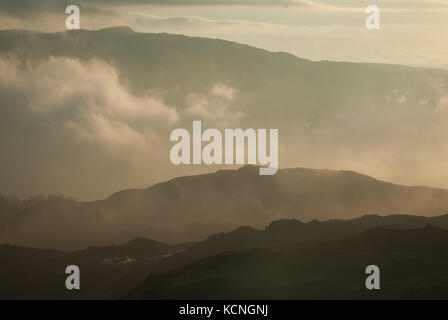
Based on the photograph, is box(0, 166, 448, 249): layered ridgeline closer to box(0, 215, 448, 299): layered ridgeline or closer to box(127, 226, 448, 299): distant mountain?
box(0, 215, 448, 299): layered ridgeline

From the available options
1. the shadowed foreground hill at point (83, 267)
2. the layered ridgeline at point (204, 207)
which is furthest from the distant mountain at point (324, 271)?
the shadowed foreground hill at point (83, 267)

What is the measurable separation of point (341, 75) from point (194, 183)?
21568 millimetres

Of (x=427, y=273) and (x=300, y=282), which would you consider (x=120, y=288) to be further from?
(x=427, y=273)

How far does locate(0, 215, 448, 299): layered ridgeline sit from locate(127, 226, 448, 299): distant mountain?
0.32 feet

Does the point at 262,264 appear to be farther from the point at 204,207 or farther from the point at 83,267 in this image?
the point at 204,207

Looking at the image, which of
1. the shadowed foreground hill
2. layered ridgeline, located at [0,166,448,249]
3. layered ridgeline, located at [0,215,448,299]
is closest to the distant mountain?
layered ridgeline, located at [0,215,448,299]

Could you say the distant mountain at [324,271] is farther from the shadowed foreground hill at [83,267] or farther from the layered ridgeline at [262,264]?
the shadowed foreground hill at [83,267]

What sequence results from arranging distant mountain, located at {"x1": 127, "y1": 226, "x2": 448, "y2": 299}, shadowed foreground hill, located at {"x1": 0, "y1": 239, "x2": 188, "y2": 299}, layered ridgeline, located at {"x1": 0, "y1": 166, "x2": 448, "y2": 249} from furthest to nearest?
1. layered ridgeline, located at {"x1": 0, "y1": 166, "x2": 448, "y2": 249}
2. shadowed foreground hill, located at {"x1": 0, "y1": 239, "x2": 188, "y2": 299}
3. distant mountain, located at {"x1": 127, "y1": 226, "x2": 448, "y2": 299}

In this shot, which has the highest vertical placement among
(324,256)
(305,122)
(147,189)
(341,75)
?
(341,75)

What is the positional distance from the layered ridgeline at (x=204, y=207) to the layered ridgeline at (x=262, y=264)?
1418 millimetres

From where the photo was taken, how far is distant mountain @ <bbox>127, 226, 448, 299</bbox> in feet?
169

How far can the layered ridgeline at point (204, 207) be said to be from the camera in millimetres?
72250

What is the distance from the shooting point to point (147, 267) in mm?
72625

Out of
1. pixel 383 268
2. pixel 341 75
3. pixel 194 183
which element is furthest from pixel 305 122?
pixel 383 268
